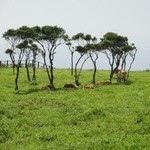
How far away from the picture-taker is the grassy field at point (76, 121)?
24.8m

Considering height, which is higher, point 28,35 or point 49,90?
point 28,35


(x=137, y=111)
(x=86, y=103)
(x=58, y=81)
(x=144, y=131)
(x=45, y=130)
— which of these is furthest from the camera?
(x=58, y=81)

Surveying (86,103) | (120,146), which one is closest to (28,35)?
(86,103)

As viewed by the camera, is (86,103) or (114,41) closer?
(86,103)

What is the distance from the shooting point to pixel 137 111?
35906 mm

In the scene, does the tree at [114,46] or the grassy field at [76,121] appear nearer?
the grassy field at [76,121]

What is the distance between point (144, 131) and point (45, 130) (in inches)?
297

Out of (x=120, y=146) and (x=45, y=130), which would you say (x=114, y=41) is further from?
(x=120, y=146)

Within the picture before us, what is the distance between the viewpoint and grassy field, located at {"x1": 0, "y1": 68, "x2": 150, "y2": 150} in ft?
81.3

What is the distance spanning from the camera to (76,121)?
3231 centimetres

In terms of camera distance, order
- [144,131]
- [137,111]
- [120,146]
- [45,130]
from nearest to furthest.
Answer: [120,146] < [144,131] < [45,130] < [137,111]

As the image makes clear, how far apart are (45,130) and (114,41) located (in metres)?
43.1

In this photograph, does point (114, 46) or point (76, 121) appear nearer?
point (76, 121)

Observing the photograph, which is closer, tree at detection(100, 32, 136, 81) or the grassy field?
the grassy field
